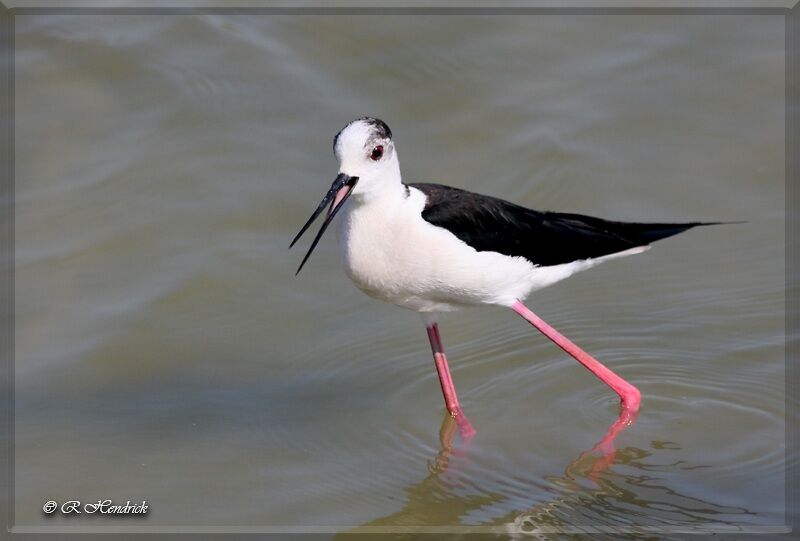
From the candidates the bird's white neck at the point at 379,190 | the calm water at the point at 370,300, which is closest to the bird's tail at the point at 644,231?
the calm water at the point at 370,300

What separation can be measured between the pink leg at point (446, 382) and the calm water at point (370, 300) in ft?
0.39

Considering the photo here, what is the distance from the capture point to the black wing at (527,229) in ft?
18.0

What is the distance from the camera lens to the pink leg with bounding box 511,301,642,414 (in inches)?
229

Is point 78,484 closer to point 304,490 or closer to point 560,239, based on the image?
point 304,490

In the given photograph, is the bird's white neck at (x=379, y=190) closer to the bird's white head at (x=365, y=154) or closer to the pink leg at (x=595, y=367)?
the bird's white head at (x=365, y=154)

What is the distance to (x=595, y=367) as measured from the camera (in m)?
5.91

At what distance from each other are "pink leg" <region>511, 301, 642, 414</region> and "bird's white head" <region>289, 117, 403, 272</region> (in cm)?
99

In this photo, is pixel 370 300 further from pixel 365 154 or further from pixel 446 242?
pixel 365 154

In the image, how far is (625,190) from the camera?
25.9 ft

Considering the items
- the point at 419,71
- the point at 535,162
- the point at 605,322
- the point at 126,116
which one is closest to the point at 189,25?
the point at 126,116

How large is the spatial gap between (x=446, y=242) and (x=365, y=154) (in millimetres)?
546

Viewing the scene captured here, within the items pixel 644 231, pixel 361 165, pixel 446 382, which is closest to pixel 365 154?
pixel 361 165

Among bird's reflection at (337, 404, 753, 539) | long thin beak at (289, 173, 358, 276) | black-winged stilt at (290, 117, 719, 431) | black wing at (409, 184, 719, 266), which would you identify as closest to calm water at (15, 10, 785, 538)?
bird's reflection at (337, 404, 753, 539)

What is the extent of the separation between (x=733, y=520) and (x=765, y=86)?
15.3 feet
